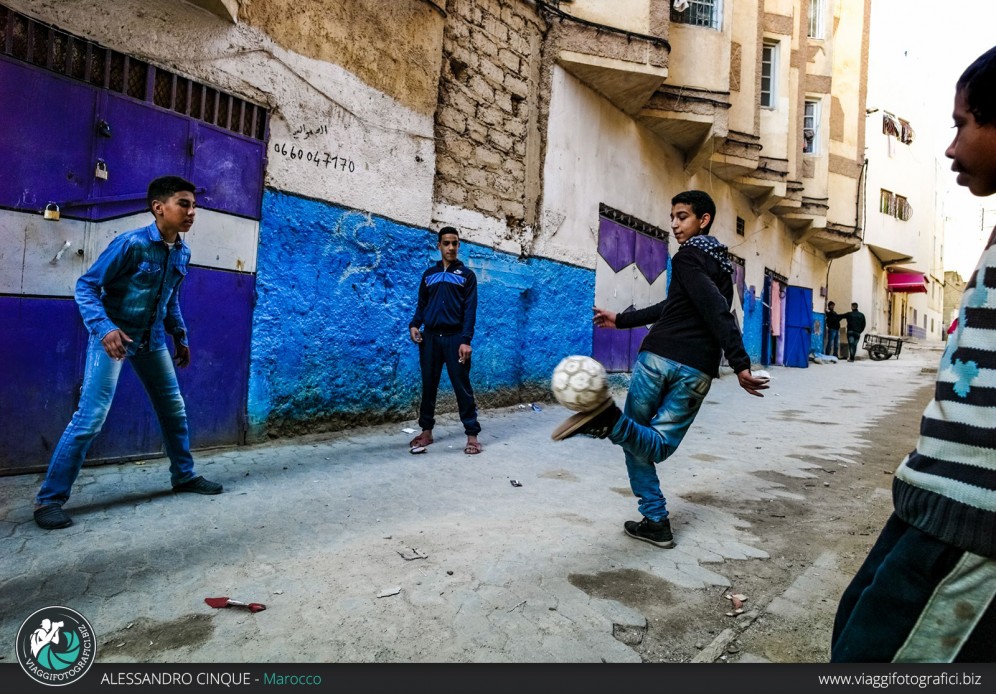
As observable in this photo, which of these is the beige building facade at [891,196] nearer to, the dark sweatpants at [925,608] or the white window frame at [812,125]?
the white window frame at [812,125]

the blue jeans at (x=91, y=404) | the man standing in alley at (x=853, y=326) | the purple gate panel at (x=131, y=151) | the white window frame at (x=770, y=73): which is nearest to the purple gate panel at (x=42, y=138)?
the purple gate panel at (x=131, y=151)

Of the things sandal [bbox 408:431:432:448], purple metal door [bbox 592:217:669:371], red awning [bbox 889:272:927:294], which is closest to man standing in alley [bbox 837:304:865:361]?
red awning [bbox 889:272:927:294]

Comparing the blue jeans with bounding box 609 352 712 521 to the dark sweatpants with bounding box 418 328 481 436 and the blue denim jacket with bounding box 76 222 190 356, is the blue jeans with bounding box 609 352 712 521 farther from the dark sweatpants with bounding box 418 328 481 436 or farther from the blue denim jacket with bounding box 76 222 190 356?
the blue denim jacket with bounding box 76 222 190 356

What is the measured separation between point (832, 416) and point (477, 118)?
20.5 ft

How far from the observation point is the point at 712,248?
279 cm

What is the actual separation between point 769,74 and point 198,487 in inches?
626

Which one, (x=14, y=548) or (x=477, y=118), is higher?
(x=477, y=118)

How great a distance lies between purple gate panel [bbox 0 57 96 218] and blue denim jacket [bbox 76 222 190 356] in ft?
3.09

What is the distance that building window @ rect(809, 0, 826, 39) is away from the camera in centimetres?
1677

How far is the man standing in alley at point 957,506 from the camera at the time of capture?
41.3 inches

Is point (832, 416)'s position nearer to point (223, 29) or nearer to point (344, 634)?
point (344, 634)

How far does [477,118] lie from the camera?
6875mm

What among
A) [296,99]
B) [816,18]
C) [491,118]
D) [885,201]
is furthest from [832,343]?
[296,99]
